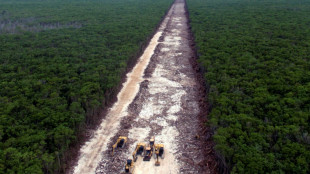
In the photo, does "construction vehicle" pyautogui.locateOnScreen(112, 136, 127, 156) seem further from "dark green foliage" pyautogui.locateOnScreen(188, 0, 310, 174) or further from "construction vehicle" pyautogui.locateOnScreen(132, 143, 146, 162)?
"dark green foliage" pyautogui.locateOnScreen(188, 0, 310, 174)

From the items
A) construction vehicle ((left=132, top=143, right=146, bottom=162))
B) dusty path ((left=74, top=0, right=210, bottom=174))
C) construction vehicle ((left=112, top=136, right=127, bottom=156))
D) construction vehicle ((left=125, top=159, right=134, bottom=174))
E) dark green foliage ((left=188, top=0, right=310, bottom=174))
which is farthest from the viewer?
construction vehicle ((left=112, top=136, right=127, bottom=156))

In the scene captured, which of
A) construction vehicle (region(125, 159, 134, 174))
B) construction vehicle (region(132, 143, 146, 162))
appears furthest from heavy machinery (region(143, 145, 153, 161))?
construction vehicle (region(125, 159, 134, 174))

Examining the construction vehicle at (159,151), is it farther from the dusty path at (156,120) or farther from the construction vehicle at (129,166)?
the construction vehicle at (129,166)

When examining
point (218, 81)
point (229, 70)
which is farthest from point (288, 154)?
point (229, 70)

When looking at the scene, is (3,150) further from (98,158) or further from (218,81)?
(218,81)

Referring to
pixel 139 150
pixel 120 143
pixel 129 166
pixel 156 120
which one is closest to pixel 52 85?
pixel 120 143

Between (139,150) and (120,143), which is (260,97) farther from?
(120,143)
